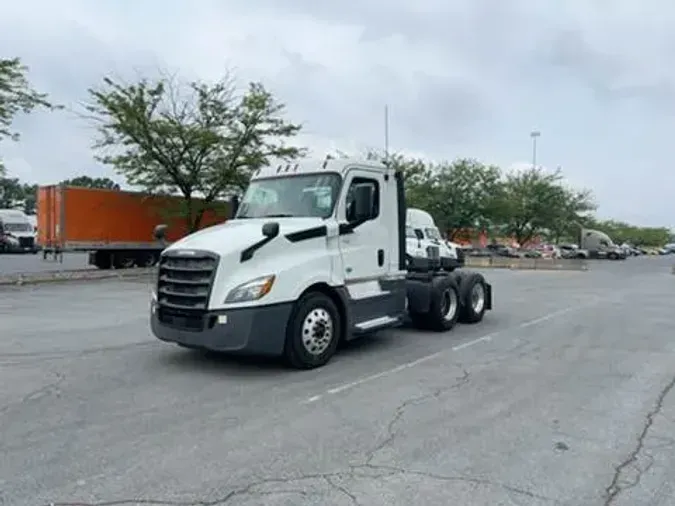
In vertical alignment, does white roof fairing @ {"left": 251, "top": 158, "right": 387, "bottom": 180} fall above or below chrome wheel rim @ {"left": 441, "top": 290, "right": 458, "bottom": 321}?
above

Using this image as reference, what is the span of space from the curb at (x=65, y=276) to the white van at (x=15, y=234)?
71.6 ft

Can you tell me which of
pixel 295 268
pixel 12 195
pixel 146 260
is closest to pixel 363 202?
pixel 295 268

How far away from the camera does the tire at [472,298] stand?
10.9 metres

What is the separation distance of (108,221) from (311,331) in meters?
18.8

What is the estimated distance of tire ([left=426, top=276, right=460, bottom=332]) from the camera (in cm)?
982

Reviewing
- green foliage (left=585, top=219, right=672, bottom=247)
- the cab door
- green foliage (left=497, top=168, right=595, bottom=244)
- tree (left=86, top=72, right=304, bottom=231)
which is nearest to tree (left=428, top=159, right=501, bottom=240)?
green foliage (left=497, top=168, right=595, bottom=244)

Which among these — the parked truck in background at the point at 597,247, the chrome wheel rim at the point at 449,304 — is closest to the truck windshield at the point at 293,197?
the chrome wheel rim at the point at 449,304

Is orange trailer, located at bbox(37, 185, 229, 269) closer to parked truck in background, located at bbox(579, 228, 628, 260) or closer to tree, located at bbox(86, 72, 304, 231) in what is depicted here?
tree, located at bbox(86, 72, 304, 231)

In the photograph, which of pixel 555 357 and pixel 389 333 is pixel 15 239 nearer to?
pixel 389 333

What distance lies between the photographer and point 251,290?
6.54m

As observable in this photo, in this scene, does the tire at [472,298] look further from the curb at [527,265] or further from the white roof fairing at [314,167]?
the curb at [527,265]

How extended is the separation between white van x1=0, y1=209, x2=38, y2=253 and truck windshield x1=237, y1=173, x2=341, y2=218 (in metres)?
37.4

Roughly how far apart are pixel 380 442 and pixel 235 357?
11.3 ft

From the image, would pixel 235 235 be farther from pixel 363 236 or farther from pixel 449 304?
pixel 449 304
